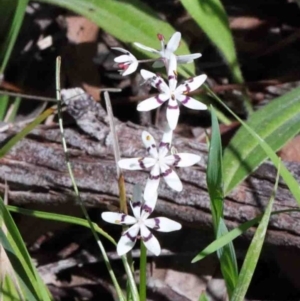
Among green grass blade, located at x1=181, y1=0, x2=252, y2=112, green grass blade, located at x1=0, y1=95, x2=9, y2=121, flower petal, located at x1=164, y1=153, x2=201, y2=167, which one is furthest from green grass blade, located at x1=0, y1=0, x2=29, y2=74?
flower petal, located at x1=164, y1=153, x2=201, y2=167

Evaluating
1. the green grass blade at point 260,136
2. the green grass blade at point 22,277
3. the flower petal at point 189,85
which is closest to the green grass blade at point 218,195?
the flower petal at point 189,85

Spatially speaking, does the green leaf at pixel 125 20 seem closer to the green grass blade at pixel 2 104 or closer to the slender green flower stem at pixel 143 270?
the green grass blade at pixel 2 104

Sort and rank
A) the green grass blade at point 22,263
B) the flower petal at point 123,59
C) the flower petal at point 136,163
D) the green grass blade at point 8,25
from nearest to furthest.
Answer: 1. the flower petal at point 136,163
2. the flower petal at point 123,59
3. the green grass blade at point 22,263
4. the green grass blade at point 8,25

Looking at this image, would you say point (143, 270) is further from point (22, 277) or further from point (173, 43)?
point (173, 43)

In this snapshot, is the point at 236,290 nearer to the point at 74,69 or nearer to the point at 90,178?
the point at 90,178

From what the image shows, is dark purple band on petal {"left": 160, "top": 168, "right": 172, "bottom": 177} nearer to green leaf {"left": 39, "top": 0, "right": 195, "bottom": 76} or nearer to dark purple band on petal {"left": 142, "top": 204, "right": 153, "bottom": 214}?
dark purple band on petal {"left": 142, "top": 204, "right": 153, "bottom": 214}

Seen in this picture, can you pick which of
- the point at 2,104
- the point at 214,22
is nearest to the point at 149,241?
the point at 214,22
